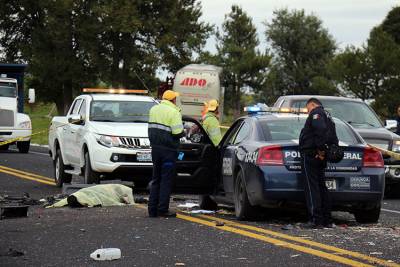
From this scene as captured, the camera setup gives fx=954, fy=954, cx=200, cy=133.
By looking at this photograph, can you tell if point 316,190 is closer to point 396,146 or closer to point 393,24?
point 396,146

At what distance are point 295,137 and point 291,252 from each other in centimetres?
326

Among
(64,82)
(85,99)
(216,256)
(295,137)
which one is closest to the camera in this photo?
(216,256)

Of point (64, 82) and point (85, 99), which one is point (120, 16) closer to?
point (64, 82)

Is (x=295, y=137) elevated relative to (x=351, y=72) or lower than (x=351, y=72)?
lower

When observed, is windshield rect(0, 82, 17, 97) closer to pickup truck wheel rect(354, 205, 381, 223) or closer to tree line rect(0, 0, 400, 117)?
pickup truck wheel rect(354, 205, 381, 223)

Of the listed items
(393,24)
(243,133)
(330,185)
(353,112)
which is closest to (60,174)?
(353,112)

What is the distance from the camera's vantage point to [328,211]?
11.1m

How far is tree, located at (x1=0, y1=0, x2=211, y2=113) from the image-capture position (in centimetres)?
6519

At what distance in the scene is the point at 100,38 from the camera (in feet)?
217

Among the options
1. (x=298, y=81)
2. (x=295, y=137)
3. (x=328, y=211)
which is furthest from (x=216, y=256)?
(x=298, y=81)

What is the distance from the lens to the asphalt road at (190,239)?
838 cm

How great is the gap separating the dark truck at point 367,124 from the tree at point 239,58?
6173 centimetres

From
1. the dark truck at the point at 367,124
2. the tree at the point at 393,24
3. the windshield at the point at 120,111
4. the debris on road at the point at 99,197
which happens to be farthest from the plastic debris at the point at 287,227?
the tree at the point at 393,24

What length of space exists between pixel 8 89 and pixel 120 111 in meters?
16.0
